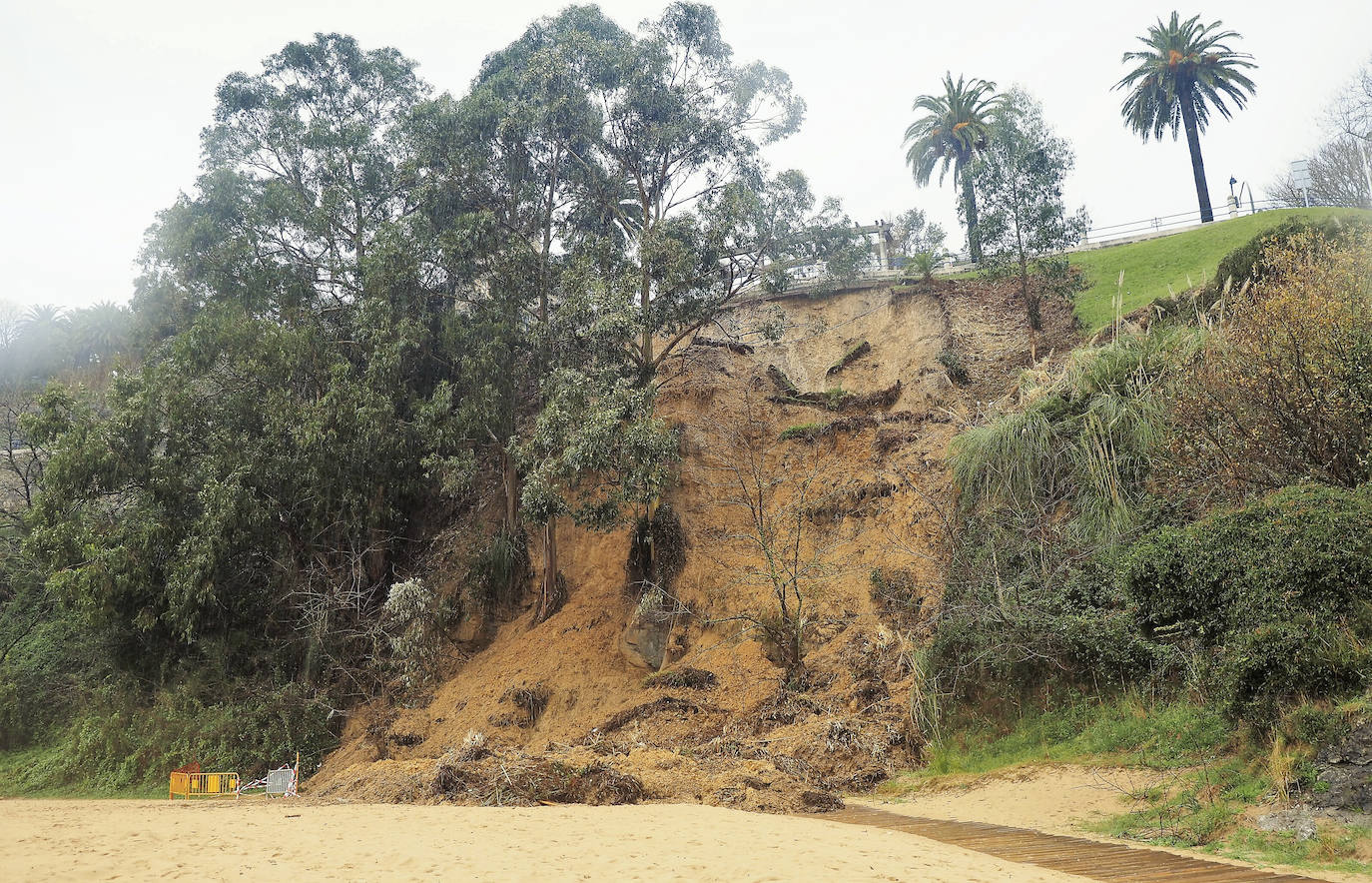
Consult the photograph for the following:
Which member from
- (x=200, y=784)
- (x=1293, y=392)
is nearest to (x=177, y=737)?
(x=200, y=784)

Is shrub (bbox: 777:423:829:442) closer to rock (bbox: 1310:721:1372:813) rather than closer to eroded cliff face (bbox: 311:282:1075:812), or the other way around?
eroded cliff face (bbox: 311:282:1075:812)

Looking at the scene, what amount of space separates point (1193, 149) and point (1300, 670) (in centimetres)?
3336

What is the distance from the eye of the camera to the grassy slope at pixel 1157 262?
25.3m

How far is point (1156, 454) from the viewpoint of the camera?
1408 cm

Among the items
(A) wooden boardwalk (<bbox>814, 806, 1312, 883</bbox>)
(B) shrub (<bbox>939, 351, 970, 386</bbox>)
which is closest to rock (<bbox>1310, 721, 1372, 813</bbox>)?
(A) wooden boardwalk (<bbox>814, 806, 1312, 883</bbox>)

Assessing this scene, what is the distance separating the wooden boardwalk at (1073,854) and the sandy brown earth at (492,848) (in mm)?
430

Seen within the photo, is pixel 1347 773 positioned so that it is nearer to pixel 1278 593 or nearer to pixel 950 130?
pixel 1278 593

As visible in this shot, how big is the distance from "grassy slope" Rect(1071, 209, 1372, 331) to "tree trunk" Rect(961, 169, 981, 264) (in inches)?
142

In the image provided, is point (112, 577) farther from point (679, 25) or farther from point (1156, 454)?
point (1156, 454)

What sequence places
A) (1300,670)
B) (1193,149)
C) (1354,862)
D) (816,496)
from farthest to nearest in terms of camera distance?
1. (1193,149)
2. (816,496)
3. (1300,670)
4. (1354,862)

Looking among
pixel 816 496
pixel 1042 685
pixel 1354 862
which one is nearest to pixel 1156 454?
pixel 1042 685

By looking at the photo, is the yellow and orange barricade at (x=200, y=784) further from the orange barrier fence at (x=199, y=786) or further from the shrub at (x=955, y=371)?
the shrub at (x=955, y=371)

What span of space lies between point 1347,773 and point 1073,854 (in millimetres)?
2700

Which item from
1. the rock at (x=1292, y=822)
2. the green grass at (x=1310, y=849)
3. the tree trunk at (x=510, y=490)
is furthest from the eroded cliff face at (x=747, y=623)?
the rock at (x=1292, y=822)
